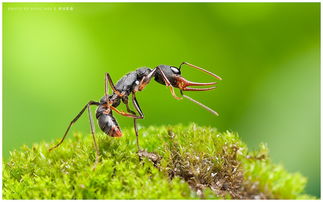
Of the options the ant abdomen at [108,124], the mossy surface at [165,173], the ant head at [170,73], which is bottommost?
the mossy surface at [165,173]

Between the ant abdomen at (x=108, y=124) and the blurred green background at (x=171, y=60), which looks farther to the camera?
the blurred green background at (x=171, y=60)

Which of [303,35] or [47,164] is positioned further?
[303,35]

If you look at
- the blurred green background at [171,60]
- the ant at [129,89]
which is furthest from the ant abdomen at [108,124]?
the blurred green background at [171,60]

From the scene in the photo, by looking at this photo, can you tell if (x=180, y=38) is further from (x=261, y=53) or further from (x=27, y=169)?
(x=27, y=169)

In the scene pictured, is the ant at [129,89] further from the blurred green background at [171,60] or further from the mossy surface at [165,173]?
the blurred green background at [171,60]

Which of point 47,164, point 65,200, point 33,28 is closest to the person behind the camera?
point 65,200

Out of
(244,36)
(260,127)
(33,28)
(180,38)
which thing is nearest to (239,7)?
(244,36)
